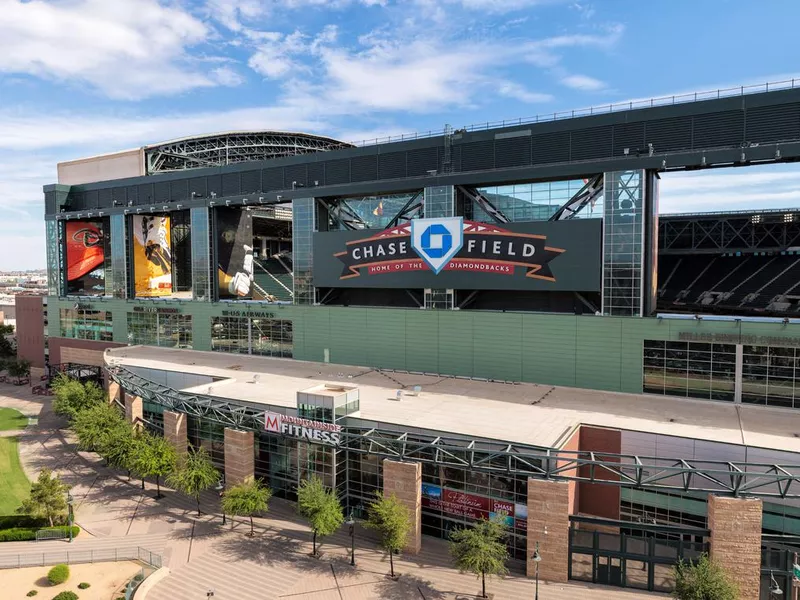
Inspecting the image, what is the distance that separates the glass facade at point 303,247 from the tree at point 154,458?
19.4 m

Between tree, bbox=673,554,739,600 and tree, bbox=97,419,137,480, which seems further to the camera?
tree, bbox=97,419,137,480

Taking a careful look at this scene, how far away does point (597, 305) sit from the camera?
4134cm

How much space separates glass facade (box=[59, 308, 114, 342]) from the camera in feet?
223

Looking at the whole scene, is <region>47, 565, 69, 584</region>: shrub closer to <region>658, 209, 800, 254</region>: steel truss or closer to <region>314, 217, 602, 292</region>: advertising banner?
<region>314, 217, 602, 292</region>: advertising banner

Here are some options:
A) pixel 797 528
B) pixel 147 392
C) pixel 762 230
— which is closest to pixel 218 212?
pixel 147 392

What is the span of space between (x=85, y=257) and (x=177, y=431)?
146 feet

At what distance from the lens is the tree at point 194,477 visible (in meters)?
34.3

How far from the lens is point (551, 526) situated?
86.2ft

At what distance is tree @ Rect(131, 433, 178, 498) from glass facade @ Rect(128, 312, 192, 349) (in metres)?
24.3

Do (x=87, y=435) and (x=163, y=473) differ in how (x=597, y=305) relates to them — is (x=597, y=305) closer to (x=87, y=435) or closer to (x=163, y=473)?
(x=163, y=473)

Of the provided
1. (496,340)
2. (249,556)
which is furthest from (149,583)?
(496,340)

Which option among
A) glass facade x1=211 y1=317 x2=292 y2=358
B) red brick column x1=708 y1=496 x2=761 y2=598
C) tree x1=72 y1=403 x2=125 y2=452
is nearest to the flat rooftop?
red brick column x1=708 y1=496 x2=761 y2=598

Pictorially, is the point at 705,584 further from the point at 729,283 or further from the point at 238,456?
the point at 729,283

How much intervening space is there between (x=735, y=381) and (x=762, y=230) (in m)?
41.7
